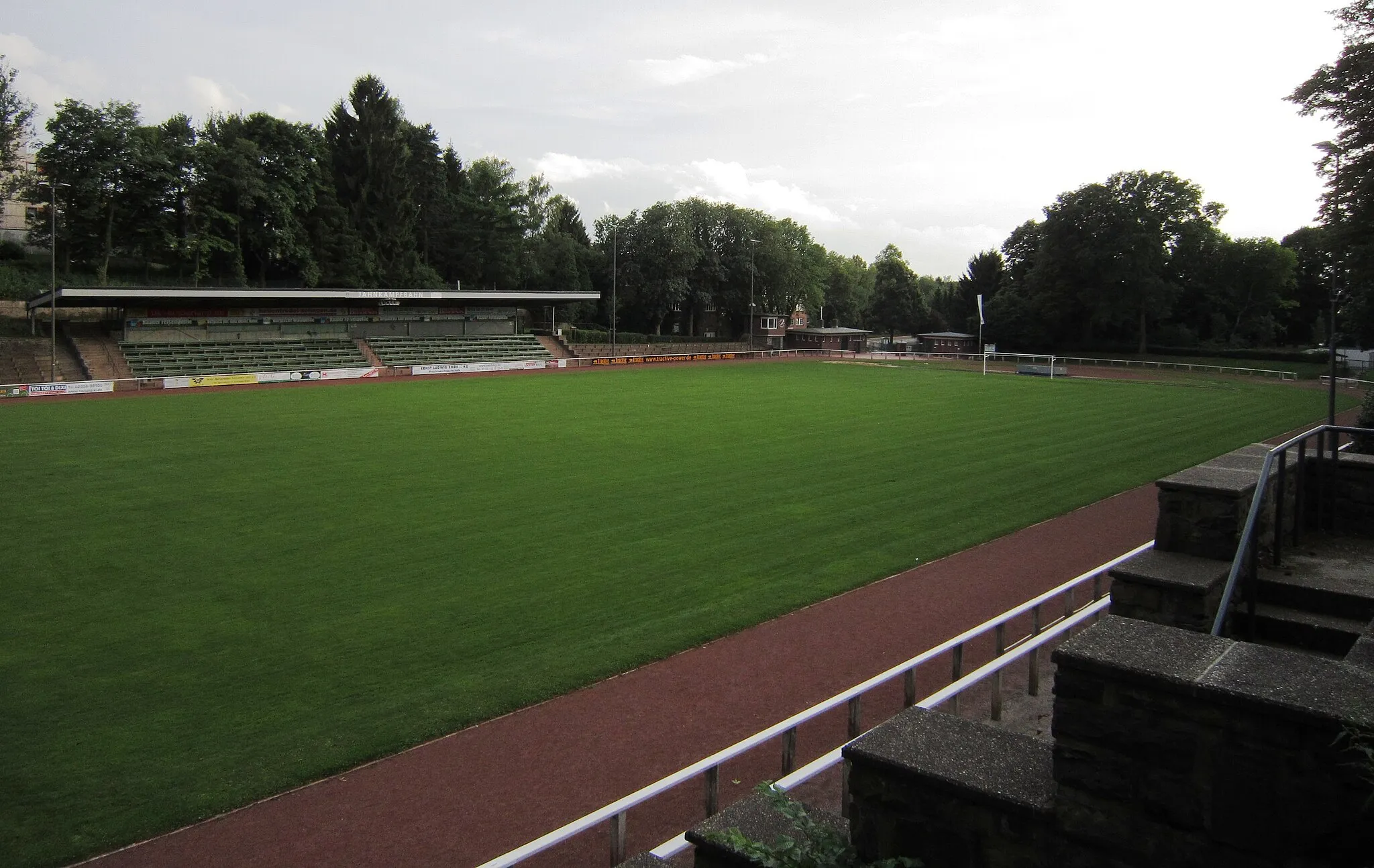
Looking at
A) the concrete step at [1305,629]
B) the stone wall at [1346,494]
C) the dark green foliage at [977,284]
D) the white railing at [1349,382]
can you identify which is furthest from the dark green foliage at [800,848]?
the dark green foliage at [977,284]

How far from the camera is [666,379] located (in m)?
46.5

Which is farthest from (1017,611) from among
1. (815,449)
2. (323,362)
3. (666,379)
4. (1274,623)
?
(323,362)

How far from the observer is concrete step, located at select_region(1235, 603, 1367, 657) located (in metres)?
5.73

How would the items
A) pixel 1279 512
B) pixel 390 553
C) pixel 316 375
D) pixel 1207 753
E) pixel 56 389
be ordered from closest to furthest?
pixel 1207 753
pixel 1279 512
pixel 390 553
pixel 56 389
pixel 316 375

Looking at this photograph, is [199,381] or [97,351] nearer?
[199,381]

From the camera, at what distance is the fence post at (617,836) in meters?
5.61

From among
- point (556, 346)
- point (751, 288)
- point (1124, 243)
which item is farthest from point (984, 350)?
point (556, 346)

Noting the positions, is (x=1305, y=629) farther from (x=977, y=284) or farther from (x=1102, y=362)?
(x=977, y=284)

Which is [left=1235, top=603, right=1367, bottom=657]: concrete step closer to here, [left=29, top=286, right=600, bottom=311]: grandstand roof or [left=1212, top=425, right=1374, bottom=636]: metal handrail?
[left=1212, top=425, right=1374, bottom=636]: metal handrail

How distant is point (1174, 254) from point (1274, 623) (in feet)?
243

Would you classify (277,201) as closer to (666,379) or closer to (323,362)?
(323,362)

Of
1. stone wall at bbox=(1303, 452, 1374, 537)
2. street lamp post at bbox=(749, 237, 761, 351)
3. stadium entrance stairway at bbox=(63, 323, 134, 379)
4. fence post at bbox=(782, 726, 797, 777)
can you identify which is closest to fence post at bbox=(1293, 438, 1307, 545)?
stone wall at bbox=(1303, 452, 1374, 537)

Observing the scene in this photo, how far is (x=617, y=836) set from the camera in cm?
563

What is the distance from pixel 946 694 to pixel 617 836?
2.85 metres
